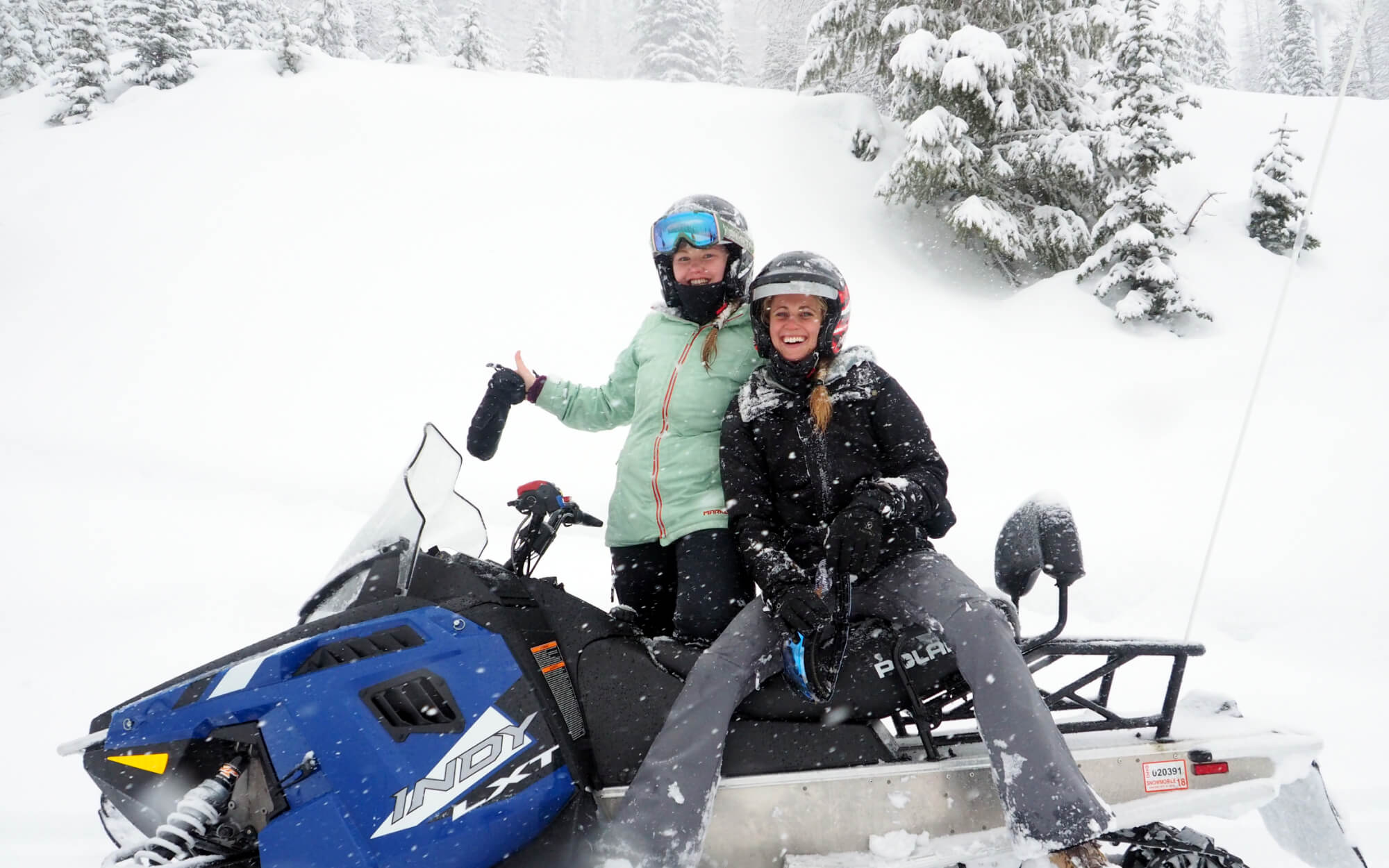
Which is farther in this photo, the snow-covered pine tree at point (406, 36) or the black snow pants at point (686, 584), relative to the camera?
the snow-covered pine tree at point (406, 36)

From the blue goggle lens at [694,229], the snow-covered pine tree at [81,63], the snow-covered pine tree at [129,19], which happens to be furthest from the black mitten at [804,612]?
the snow-covered pine tree at [129,19]

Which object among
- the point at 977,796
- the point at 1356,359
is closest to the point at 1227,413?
the point at 1356,359

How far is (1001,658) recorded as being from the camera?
1843 mm

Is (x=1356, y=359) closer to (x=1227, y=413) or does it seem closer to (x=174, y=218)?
(x=1227, y=413)

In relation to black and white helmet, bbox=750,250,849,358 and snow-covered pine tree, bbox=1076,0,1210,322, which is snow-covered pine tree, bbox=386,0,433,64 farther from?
black and white helmet, bbox=750,250,849,358

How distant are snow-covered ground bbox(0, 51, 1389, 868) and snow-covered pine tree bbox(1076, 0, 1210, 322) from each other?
40cm

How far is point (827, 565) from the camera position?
6.66ft

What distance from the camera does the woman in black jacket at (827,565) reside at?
1.77 metres

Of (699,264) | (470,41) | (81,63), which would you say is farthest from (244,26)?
(699,264)

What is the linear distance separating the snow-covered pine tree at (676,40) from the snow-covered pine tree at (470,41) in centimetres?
637

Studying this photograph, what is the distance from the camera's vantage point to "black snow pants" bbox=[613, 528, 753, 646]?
2240 mm

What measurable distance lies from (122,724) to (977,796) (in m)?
2.00

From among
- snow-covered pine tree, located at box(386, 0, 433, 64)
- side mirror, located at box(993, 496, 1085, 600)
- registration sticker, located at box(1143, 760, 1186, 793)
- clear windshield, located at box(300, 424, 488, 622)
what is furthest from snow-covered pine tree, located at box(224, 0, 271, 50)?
registration sticker, located at box(1143, 760, 1186, 793)

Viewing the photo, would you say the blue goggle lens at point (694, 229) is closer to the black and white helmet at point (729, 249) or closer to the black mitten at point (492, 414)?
the black and white helmet at point (729, 249)
